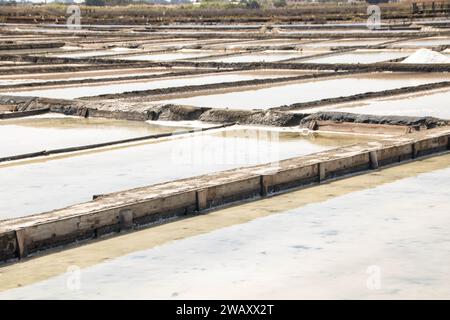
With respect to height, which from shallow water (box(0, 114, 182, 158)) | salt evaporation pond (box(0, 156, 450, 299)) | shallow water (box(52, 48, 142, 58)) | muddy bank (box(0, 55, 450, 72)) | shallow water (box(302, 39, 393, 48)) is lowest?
shallow water (box(302, 39, 393, 48))

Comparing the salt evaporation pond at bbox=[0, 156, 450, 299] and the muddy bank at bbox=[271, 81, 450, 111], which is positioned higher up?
the salt evaporation pond at bbox=[0, 156, 450, 299]

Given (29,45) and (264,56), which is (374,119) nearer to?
(264,56)

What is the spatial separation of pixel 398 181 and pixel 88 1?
109 meters

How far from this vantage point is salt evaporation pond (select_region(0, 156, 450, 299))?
223 inches

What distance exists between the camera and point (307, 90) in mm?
16078

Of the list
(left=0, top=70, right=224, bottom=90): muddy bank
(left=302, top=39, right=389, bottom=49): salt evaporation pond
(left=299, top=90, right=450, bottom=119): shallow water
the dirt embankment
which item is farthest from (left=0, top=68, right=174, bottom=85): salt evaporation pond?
(left=302, top=39, right=389, bottom=49): salt evaporation pond

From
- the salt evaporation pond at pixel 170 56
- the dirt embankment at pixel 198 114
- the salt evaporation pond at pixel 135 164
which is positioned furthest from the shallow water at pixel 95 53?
the salt evaporation pond at pixel 135 164

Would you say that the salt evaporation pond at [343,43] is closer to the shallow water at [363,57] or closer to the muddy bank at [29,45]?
the shallow water at [363,57]

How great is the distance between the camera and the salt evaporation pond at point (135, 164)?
8234mm

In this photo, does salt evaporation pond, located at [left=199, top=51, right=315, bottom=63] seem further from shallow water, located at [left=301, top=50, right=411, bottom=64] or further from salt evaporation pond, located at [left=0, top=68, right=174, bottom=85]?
salt evaporation pond, located at [left=0, top=68, right=174, bottom=85]

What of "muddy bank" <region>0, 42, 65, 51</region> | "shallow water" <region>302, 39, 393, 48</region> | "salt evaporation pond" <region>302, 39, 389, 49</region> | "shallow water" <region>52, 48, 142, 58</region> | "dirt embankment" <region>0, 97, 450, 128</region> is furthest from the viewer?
"muddy bank" <region>0, 42, 65, 51</region>

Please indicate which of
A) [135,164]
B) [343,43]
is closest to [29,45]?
[343,43]

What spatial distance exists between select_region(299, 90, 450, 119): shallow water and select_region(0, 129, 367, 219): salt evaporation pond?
136cm
